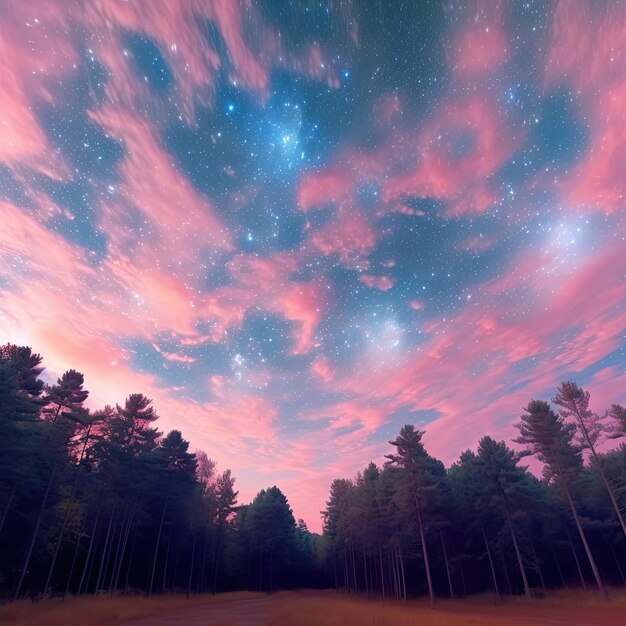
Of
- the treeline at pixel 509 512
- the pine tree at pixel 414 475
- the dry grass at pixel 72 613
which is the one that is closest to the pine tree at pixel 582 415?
the treeline at pixel 509 512

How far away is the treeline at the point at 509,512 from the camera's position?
38.8 metres

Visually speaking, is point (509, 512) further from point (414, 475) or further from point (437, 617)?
point (437, 617)

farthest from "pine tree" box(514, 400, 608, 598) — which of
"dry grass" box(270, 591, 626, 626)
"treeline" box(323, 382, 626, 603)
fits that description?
"dry grass" box(270, 591, 626, 626)

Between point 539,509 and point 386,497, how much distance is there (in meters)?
19.2

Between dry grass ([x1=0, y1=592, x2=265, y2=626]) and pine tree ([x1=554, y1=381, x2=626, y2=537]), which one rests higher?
pine tree ([x1=554, y1=381, x2=626, y2=537])

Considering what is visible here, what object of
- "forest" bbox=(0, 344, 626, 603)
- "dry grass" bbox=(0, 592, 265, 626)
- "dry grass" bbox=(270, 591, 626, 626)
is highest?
"forest" bbox=(0, 344, 626, 603)

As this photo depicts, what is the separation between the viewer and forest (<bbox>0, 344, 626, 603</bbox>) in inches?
1144

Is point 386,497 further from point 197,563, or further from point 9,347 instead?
point 9,347

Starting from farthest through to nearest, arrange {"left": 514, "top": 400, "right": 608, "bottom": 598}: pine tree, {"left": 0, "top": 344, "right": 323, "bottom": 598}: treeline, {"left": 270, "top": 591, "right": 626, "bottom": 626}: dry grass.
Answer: {"left": 514, "top": 400, "right": 608, "bottom": 598}: pine tree < {"left": 0, "top": 344, "right": 323, "bottom": 598}: treeline < {"left": 270, "top": 591, "right": 626, "bottom": 626}: dry grass

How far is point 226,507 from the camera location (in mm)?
62188

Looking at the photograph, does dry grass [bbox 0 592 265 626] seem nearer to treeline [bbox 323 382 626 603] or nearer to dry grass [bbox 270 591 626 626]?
dry grass [bbox 270 591 626 626]

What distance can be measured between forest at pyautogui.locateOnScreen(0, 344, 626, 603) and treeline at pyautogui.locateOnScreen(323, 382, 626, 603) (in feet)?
0.73

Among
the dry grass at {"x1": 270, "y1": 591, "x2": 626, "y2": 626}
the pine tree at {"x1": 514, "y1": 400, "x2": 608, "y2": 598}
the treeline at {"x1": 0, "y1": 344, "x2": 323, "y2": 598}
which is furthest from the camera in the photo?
the pine tree at {"x1": 514, "y1": 400, "x2": 608, "y2": 598}

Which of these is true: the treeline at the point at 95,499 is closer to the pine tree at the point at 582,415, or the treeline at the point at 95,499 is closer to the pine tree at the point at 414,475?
the pine tree at the point at 414,475
